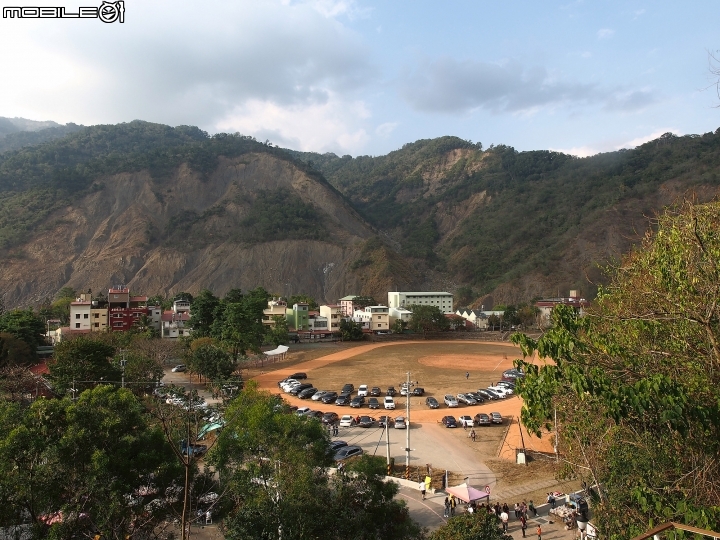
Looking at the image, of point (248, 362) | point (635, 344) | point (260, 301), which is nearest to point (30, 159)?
point (260, 301)

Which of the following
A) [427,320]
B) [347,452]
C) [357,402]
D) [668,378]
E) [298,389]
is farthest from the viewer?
[427,320]

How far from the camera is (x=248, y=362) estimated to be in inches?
1896

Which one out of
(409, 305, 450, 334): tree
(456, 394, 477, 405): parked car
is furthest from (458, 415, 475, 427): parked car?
(409, 305, 450, 334): tree

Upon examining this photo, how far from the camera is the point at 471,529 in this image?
9.48 meters

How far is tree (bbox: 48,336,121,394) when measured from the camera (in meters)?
26.1

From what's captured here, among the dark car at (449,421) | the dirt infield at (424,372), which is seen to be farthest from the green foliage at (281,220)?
the dark car at (449,421)

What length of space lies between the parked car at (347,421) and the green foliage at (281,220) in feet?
277

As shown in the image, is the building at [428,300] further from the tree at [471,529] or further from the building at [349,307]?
→ the tree at [471,529]

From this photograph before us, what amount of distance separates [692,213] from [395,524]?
9510 mm

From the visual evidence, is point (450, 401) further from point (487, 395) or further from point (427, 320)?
point (427, 320)

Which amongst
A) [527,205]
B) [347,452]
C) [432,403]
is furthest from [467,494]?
[527,205]

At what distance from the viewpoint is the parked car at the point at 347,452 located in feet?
70.5

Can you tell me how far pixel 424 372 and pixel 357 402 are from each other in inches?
508

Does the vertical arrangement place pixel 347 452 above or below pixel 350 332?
below
